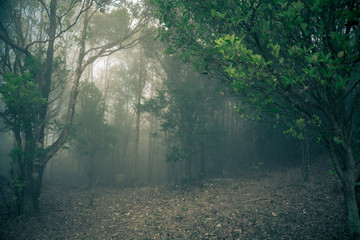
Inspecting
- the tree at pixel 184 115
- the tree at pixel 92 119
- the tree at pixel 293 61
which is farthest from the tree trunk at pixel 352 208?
the tree at pixel 92 119

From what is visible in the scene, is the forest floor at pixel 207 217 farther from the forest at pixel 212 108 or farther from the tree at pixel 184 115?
the tree at pixel 184 115

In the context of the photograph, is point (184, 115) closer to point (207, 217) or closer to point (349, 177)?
point (207, 217)

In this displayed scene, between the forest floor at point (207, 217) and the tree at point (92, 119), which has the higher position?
the tree at point (92, 119)

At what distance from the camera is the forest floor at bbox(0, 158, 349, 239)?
566cm

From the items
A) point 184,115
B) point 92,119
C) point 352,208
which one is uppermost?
point 92,119

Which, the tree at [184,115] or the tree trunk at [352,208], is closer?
the tree trunk at [352,208]

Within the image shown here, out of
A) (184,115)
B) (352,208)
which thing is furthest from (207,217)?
(184,115)

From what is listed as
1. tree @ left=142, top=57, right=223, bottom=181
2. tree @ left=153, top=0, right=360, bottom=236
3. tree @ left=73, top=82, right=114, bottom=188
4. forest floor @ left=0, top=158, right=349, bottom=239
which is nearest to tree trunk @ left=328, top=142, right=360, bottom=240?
tree @ left=153, top=0, right=360, bottom=236

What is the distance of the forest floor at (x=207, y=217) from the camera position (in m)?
5.66

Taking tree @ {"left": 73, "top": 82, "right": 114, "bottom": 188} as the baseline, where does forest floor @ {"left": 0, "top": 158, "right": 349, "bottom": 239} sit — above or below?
below

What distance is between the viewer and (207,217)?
7.30 metres

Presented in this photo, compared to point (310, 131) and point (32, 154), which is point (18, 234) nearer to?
point (32, 154)

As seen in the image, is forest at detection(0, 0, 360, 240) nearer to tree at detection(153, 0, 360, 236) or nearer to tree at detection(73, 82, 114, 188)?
tree at detection(153, 0, 360, 236)

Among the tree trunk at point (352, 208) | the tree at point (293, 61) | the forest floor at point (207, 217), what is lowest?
the forest floor at point (207, 217)
